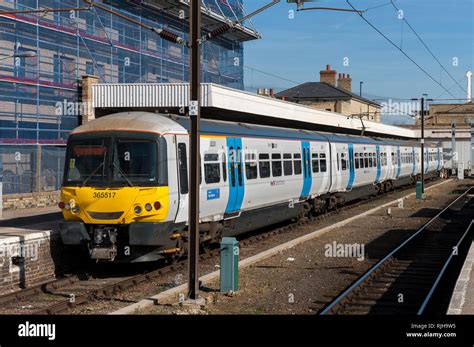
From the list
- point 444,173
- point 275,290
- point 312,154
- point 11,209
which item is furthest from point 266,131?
point 444,173

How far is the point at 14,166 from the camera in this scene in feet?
79.9

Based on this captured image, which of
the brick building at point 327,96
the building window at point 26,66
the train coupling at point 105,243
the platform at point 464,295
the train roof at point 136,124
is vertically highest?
the brick building at point 327,96

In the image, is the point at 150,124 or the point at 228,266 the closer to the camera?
the point at 228,266

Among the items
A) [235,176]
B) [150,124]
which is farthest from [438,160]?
[150,124]

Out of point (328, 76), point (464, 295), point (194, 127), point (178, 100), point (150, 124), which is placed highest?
point (328, 76)

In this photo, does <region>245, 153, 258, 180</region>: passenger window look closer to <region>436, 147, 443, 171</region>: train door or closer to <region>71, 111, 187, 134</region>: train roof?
<region>71, 111, 187, 134</region>: train roof

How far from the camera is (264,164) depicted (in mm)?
16797

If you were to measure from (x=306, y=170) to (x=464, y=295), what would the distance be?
446 inches

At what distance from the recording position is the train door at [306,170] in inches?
790

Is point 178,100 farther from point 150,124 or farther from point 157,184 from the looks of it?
point 157,184

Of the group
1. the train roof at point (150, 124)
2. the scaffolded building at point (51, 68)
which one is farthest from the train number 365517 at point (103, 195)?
the scaffolded building at point (51, 68)

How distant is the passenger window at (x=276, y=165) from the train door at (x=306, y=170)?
7.41 feet

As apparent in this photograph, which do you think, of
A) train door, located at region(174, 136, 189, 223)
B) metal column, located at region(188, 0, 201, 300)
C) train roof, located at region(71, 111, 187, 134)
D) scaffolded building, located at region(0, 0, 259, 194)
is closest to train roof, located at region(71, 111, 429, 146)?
train roof, located at region(71, 111, 187, 134)

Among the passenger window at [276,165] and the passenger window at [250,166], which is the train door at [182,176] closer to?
the passenger window at [250,166]
